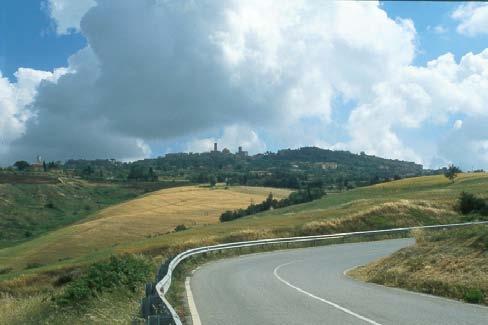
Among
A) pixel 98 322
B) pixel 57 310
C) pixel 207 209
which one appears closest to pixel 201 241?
pixel 57 310

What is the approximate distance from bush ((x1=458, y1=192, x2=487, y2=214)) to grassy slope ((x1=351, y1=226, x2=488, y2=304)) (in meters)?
31.5

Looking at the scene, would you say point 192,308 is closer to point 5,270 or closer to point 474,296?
point 474,296

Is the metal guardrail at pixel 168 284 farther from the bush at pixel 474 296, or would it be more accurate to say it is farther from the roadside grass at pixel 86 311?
the bush at pixel 474 296

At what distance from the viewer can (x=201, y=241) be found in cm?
3991

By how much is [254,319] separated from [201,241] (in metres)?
28.3

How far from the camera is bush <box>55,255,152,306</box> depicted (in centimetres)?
1720

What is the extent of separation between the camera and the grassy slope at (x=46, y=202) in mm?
95125

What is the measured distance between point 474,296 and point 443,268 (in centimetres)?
387

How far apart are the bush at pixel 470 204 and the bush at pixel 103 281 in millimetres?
40070

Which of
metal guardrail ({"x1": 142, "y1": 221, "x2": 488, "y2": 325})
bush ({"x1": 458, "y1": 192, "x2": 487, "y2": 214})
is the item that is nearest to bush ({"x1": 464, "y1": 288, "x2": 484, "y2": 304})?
metal guardrail ({"x1": 142, "y1": 221, "x2": 488, "y2": 325})

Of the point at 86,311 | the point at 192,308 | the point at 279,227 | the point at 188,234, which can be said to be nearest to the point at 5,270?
the point at 188,234

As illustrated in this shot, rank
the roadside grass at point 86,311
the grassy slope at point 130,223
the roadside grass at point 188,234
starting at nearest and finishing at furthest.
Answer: the roadside grass at point 86,311 < the roadside grass at point 188,234 < the grassy slope at point 130,223

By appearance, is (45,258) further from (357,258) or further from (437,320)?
(437,320)

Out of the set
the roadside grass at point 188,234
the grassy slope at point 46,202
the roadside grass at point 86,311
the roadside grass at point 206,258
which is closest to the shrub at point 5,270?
the roadside grass at point 188,234
